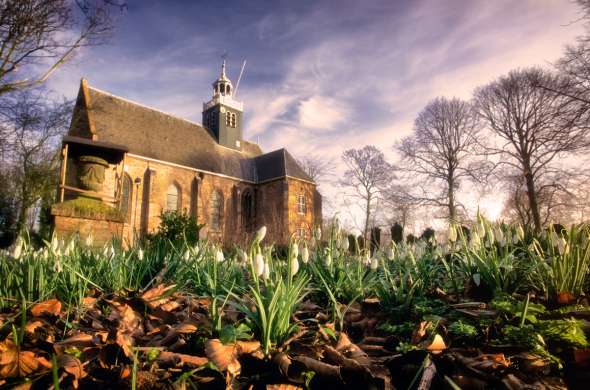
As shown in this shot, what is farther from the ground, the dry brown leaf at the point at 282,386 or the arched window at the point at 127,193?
the arched window at the point at 127,193

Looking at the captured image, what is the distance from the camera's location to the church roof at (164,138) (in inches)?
897

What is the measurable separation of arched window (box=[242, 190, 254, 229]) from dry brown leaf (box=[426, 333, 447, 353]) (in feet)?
92.6

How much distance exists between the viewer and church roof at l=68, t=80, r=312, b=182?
22.8 meters

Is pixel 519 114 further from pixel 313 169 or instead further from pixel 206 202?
pixel 206 202

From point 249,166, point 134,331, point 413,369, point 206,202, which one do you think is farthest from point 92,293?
point 249,166

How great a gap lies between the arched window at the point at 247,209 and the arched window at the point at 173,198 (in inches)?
238

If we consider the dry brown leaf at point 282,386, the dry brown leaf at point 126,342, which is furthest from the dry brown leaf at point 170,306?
the dry brown leaf at point 282,386

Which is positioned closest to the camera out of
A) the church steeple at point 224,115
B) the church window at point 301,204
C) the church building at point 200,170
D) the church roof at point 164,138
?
the church building at point 200,170

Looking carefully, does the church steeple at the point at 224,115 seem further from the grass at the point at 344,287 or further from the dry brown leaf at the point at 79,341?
the dry brown leaf at the point at 79,341

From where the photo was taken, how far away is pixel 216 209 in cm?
2786

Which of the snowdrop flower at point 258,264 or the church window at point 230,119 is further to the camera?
the church window at point 230,119

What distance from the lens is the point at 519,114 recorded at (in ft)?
72.1

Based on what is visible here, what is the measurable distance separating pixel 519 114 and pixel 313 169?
809 inches

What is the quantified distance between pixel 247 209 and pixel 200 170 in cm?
580
